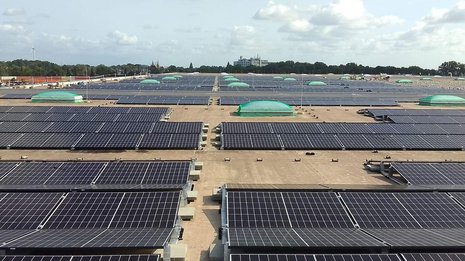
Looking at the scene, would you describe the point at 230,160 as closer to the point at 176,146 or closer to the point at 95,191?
the point at 176,146

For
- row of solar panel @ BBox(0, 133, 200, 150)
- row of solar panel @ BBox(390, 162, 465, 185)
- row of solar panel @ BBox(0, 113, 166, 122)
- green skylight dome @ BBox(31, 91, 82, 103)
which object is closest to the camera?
row of solar panel @ BBox(390, 162, 465, 185)

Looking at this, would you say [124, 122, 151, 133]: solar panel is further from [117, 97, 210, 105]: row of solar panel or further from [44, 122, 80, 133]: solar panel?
[117, 97, 210, 105]: row of solar panel

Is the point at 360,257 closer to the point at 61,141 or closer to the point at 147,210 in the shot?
the point at 147,210

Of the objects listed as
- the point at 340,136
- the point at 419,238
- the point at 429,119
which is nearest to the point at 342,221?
the point at 419,238

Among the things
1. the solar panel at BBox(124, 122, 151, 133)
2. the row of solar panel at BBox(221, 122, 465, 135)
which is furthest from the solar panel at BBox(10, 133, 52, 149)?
the row of solar panel at BBox(221, 122, 465, 135)

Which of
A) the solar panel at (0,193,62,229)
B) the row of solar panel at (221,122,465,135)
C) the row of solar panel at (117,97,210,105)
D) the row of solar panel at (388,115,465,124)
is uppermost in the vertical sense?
the row of solar panel at (117,97,210,105)

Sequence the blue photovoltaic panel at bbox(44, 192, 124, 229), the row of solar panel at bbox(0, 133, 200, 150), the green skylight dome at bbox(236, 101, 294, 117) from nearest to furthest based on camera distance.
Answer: the blue photovoltaic panel at bbox(44, 192, 124, 229)
the row of solar panel at bbox(0, 133, 200, 150)
the green skylight dome at bbox(236, 101, 294, 117)

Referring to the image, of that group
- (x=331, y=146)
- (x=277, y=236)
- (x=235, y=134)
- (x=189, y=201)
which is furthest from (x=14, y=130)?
(x=277, y=236)

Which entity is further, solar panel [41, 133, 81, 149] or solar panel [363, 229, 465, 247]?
solar panel [41, 133, 81, 149]
